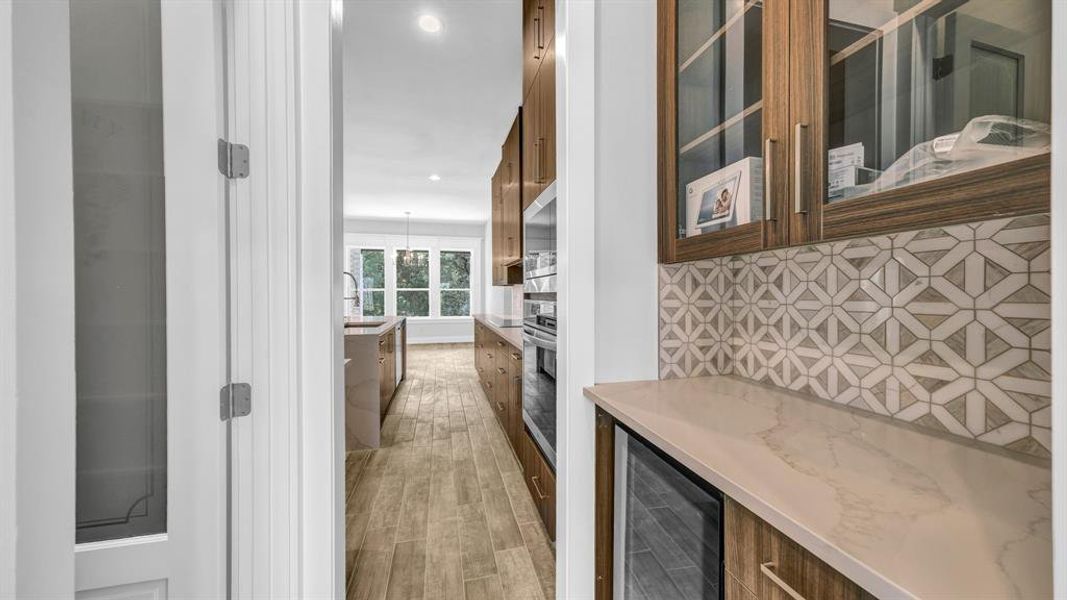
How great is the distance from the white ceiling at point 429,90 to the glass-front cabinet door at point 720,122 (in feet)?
5.09

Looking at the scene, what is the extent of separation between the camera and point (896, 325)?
0.98 meters

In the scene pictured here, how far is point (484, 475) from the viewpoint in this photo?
254 centimetres

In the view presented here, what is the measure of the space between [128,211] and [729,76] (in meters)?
1.46

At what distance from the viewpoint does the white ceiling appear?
2416 millimetres

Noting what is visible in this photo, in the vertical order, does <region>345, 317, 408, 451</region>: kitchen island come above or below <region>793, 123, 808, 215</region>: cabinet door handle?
below

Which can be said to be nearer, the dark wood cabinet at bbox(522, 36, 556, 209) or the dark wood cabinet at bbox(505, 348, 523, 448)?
the dark wood cabinet at bbox(522, 36, 556, 209)

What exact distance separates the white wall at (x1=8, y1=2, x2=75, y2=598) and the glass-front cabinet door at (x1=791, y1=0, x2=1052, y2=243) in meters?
1.28

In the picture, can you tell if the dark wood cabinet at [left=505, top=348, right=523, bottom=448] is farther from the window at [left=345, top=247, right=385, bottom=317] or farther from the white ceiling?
the window at [left=345, top=247, right=385, bottom=317]

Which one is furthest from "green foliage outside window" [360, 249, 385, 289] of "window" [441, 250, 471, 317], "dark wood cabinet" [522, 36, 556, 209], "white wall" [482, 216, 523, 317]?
"dark wood cabinet" [522, 36, 556, 209]

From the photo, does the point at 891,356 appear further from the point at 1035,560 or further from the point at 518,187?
the point at 518,187

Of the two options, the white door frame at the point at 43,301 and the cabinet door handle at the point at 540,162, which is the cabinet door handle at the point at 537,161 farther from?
the white door frame at the point at 43,301

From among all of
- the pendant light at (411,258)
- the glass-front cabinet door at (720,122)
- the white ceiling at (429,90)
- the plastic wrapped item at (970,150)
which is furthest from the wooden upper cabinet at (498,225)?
the pendant light at (411,258)

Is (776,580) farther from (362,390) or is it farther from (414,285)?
(414,285)

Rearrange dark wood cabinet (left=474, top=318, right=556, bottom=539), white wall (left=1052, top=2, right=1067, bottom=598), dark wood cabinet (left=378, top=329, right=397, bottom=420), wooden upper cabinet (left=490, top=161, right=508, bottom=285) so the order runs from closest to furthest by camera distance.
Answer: white wall (left=1052, top=2, right=1067, bottom=598) → dark wood cabinet (left=474, top=318, right=556, bottom=539) → dark wood cabinet (left=378, top=329, right=397, bottom=420) → wooden upper cabinet (left=490, top=161, right=508, bottom=285)
